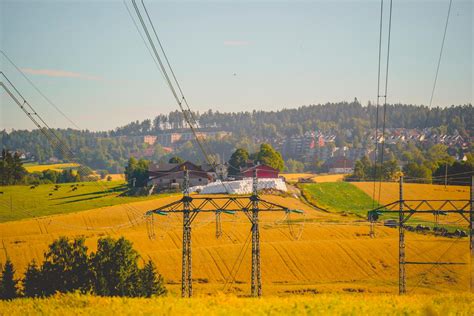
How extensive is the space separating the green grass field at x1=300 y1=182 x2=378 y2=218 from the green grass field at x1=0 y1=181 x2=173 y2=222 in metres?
23.7

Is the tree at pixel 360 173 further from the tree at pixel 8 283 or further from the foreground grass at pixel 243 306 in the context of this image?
the foreground grass at pixel 243 306

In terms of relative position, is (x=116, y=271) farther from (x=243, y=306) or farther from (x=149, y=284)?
(x=243, y=306)

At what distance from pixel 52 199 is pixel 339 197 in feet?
138

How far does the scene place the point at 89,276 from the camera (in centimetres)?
5809

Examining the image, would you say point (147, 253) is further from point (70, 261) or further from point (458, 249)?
point (458, 249)

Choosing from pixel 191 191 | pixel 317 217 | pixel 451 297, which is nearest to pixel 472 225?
pixel 451 297

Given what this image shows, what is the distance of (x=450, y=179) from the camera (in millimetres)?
133125

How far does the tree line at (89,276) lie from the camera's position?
2245 inches

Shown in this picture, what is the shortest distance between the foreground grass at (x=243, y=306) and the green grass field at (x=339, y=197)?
57.8m

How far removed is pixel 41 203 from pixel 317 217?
40040 mm

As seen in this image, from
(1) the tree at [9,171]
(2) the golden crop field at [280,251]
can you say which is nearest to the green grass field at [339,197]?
(2) the golden crop field at [280,251]

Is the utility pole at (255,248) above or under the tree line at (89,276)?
above

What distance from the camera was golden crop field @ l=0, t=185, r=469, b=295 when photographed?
208 ft

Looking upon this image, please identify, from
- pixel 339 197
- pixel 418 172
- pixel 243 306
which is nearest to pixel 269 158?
pixel 418 172
